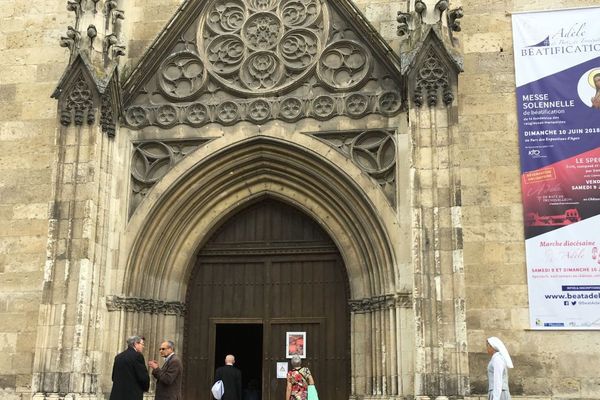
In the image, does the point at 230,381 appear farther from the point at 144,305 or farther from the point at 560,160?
the point at 560,160

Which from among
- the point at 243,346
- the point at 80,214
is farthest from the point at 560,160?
the point at 243,346

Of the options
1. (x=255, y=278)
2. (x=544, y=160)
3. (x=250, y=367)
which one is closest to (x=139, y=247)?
(x=255, y=278)

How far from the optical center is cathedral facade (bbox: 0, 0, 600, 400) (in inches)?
408

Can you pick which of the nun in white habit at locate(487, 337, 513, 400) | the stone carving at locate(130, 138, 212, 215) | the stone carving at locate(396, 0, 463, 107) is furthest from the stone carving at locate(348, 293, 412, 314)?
the stone carving at locate(130, 138, 212, 215)

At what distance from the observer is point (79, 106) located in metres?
11.2

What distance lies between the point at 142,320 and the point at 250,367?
13.9ft

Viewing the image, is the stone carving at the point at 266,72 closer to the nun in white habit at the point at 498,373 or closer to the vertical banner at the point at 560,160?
the vertical banner at the point at 560,160

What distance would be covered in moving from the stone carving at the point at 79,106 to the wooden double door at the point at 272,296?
2.89 m

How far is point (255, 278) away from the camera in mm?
11992

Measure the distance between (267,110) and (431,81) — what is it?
273cm

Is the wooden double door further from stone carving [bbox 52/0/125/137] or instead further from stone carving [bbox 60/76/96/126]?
stone carving [bbox 60/76/96/126]

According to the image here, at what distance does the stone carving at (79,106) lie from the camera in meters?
11.1

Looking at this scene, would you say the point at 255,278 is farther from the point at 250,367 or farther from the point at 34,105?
the point at 34,105

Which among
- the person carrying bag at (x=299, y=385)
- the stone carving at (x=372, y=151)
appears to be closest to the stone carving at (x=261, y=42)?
the stone carving at (x=372, y=151)
